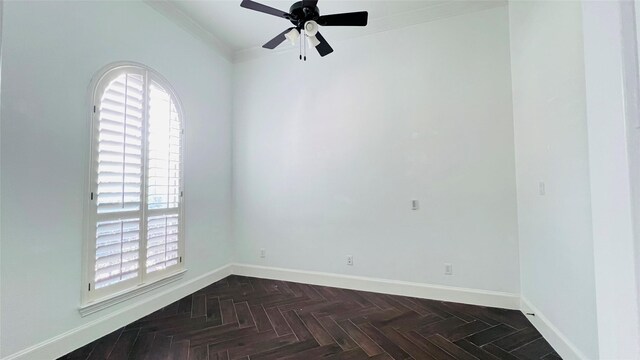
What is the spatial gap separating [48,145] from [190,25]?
2.16m

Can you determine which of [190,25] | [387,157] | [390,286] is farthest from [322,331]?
[190,25]

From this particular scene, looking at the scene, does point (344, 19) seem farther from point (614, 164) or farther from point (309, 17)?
point (614, 164)

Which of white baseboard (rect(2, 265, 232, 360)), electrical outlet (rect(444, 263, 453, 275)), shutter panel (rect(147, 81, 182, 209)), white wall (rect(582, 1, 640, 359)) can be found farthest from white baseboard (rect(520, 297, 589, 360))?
shutter panel (rect(147, 81, 182, 209))

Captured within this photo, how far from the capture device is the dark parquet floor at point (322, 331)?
2.16 m

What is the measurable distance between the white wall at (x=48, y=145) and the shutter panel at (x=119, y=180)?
5.7 inches

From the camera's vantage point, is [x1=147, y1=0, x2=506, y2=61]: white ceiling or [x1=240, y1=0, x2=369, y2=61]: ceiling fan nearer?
[x1=240, y1=0, x2=369, y2=61]: ceiling fan

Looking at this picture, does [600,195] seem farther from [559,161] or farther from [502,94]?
[502,94]

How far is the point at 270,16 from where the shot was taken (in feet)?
10.7

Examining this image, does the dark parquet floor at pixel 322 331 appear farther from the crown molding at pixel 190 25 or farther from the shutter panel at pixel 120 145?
the crown molding at pixel 190 25

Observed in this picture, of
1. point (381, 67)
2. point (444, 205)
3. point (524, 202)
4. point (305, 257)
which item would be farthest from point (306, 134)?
point (524, 202)

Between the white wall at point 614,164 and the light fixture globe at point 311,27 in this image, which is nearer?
the white wall at point 614,164

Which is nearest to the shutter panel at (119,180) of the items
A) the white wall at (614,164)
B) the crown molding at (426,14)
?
the crown molding at (426,14)

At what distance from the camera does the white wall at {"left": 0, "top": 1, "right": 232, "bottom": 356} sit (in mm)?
1917

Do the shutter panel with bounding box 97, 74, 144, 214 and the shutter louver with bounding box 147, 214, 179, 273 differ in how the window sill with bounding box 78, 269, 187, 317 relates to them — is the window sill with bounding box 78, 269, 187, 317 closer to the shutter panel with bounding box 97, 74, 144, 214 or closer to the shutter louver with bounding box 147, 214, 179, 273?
the shutter louver with bounding box 147, 214, 179, 273
